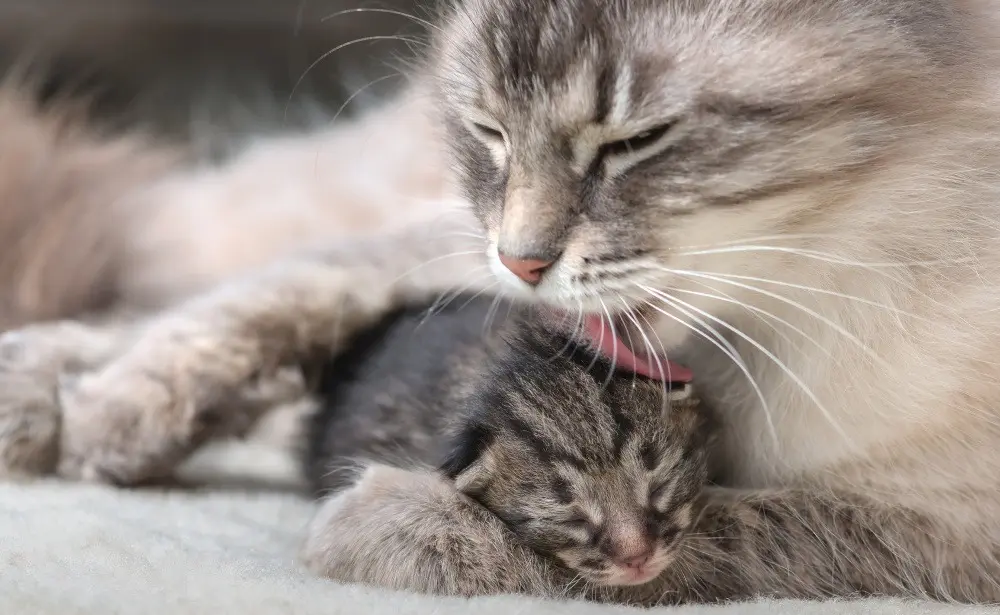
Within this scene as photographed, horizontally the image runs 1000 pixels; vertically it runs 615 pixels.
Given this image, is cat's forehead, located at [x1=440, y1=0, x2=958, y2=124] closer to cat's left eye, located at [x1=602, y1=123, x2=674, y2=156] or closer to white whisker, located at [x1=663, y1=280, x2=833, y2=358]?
cat's left eye, located at [x1=602, y1=123, x2=674, y2=156]

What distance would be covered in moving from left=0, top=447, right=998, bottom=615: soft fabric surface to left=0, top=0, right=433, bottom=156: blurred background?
3.80 feet

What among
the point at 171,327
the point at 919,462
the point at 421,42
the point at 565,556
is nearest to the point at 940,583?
the point at 919,462

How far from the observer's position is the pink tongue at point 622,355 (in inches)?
35.5

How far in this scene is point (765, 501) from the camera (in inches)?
37.6

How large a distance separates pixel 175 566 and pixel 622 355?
0.45 m

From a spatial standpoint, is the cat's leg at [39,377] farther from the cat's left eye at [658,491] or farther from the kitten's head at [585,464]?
the cat's left eye at [658,491]

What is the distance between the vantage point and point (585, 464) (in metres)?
0.84

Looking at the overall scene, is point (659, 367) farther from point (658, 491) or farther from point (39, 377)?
point (39, 377)

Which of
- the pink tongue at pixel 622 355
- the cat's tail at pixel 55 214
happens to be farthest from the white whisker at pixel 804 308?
the cat's tail at pixel 55 214

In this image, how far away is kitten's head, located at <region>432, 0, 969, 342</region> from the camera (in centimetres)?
80

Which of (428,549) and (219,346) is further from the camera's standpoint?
(219,346)

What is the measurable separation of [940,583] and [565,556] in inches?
14.5

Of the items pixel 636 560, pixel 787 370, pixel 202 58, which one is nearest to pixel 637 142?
pixel 787 370

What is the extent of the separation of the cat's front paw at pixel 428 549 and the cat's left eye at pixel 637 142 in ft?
1.13
